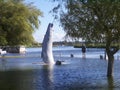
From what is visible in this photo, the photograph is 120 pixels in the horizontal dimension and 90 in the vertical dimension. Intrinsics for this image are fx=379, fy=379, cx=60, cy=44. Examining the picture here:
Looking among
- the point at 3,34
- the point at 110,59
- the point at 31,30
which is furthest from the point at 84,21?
the point at 31,30

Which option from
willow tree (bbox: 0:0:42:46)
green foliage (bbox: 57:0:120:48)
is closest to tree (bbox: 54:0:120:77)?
green foliage (bbox: 57:0:120:48)

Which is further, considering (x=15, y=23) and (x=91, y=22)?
(x=15, y=23)

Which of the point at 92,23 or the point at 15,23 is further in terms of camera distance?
the point at 15,23

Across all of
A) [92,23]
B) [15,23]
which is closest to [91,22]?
[92,23]

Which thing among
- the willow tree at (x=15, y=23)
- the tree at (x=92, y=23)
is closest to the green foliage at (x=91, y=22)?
the tree at (x=92, y=23)

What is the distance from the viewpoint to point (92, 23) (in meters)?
31.1

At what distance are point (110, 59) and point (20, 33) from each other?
11.8m

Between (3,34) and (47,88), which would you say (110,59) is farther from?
(3,34)

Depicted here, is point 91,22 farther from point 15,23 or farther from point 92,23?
point 15,23

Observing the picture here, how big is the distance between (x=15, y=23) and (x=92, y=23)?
397 inches

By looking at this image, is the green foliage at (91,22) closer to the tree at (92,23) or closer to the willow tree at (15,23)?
the tree at (92,23)

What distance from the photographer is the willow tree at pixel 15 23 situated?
38.3 metres

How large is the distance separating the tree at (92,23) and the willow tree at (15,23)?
7.89 meters

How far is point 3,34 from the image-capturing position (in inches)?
1496
